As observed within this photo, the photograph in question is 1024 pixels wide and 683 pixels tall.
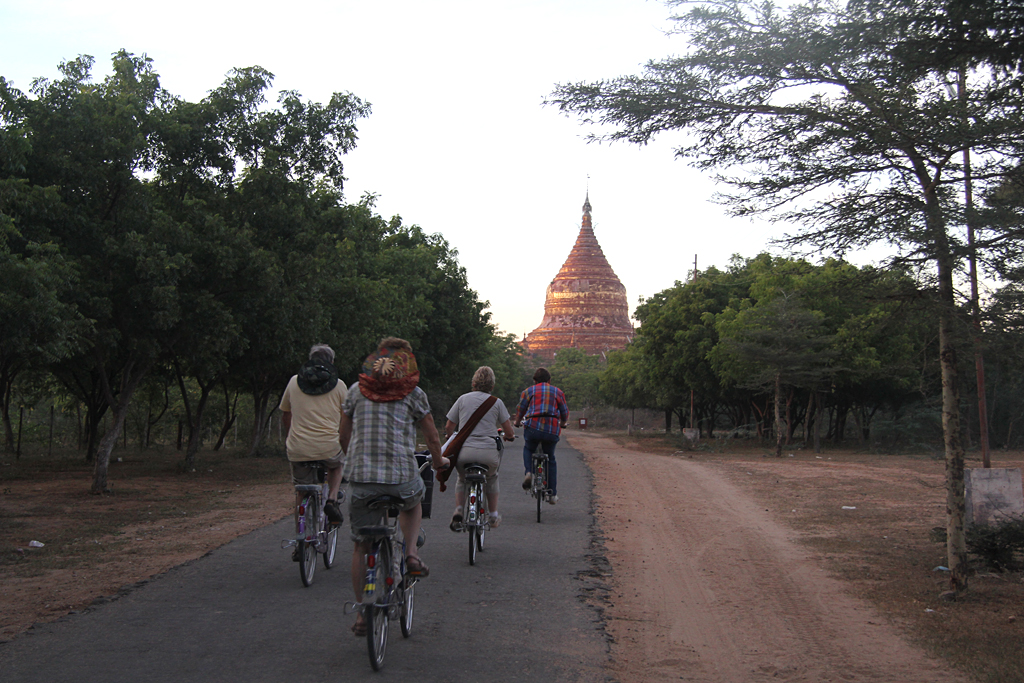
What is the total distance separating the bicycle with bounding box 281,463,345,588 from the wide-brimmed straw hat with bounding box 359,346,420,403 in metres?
2.19

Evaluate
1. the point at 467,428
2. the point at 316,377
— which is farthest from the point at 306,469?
the point at 467,428

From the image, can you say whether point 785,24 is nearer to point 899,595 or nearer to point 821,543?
point 899,595

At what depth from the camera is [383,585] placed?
16.5 feet

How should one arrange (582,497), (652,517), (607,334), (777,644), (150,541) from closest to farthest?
(777,644)
(150,541)
(652,517)
(582,497)
(607,334)

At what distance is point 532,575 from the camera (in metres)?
7.74

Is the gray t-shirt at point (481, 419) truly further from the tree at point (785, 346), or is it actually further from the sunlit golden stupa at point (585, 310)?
the sunlit golden stupa at point (585, 310)

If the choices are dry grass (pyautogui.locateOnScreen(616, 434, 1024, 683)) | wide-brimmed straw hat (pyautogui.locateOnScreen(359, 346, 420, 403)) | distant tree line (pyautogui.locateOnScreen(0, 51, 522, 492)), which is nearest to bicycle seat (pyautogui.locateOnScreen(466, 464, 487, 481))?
wide-brimmed straw hat (pyautogui.locateOnScreen(359, 346, 420, 403))

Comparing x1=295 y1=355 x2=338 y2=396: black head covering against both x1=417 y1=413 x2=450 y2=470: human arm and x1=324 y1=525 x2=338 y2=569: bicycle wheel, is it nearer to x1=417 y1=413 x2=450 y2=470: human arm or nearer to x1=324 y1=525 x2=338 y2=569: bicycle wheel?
x1=324 y1=525 x2=338 y2=569: bicycle wheel

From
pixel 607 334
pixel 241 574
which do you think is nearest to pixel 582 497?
pixel 241 574

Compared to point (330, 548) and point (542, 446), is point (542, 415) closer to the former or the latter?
point (542, 446)

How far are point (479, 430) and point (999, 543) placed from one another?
5.30 metres

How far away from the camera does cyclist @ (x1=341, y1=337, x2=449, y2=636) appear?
5164 millimetres

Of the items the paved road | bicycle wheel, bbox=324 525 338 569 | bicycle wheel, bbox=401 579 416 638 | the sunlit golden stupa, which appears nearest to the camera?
the paved road

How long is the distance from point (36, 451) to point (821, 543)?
109ft
